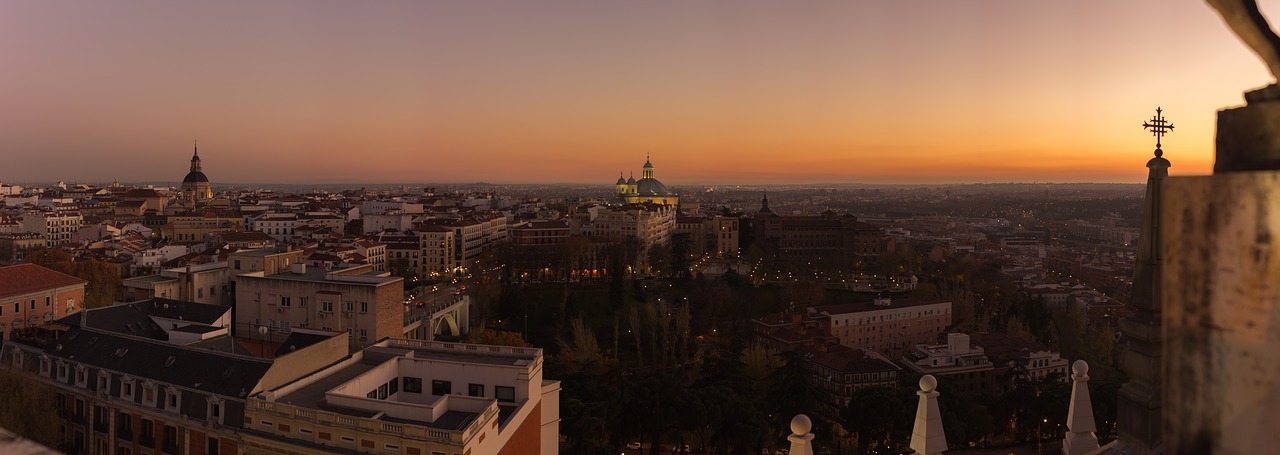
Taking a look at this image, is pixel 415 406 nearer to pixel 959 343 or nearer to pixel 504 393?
pixel 504 393

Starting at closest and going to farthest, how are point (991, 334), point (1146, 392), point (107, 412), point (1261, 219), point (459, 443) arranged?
point (1261, 219) < point (1146, 392) < point (459, 443) < point (107, 412) < point (991, 334)

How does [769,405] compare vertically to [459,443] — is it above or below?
below

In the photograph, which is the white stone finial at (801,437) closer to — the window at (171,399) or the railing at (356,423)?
the railing at (356,423)

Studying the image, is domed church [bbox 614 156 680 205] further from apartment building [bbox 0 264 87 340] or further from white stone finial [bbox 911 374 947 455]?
white stone finial [bbox 911 374 947 455]

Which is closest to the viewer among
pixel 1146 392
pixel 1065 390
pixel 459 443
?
pixel 1146 392

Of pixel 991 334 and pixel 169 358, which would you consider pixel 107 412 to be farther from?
pixel 991 334

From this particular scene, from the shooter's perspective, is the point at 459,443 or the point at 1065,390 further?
the point at 1065,390

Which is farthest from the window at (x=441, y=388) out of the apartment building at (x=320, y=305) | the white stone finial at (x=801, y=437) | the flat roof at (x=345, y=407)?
the white stone finial at (x=801, y=437)

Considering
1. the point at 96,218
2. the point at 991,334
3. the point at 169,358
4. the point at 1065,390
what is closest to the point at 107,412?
the point at 169,358
